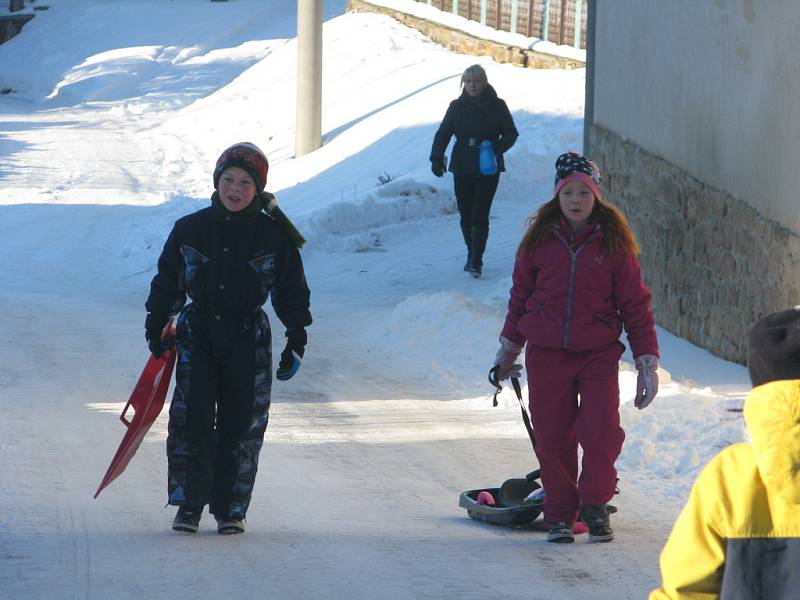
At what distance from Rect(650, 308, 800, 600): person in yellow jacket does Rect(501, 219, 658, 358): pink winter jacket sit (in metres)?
2.82

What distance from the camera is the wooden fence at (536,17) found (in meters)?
23.3

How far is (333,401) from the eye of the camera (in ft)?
28.6

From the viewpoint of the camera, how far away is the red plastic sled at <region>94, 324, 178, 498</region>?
5727 mm

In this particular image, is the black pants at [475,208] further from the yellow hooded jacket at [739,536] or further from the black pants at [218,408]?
the yellow hooded jacket at [739,536]

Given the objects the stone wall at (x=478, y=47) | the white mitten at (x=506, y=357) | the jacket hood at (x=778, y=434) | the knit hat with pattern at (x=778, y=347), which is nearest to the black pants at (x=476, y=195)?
the white mitten at (x=506, y=357)

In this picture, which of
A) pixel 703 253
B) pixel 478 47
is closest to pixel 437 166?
pixel 703 253

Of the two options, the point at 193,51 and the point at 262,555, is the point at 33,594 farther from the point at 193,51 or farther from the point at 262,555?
the point at 193,51

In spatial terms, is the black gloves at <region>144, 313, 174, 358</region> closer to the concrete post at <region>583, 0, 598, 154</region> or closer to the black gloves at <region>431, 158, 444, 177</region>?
the black gloves at <region>431, 158, 444, 177</region>

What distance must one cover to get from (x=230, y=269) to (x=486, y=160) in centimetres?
706

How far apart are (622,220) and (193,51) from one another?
32.6 meters

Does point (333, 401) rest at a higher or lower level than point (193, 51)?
higher

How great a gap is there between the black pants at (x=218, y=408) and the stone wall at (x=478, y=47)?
17.6 meters

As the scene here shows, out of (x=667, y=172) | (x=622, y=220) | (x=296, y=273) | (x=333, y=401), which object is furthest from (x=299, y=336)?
(x=667, y=172)

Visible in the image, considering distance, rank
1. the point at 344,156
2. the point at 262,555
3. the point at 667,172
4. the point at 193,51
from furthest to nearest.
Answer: the point at 193,51
the point at 344,156
the point at 667,172
the point at 262,555
